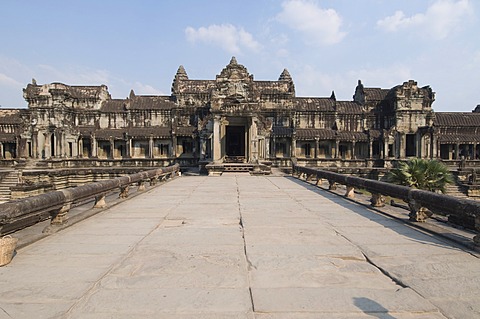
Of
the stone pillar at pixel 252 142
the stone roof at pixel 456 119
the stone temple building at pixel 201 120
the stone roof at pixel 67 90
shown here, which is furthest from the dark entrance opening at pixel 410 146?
the stone roof at pixel 67 90

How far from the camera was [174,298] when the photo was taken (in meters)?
2.94

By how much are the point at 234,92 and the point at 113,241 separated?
1982 centimetres

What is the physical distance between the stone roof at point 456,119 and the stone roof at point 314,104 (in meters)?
12.2

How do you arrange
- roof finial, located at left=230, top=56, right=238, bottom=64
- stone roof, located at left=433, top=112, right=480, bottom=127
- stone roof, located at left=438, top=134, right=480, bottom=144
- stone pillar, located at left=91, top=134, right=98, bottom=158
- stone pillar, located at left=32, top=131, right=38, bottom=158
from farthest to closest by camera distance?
stone roof, located at left=433, top=112, right=480, bottom=127
stone roof, located at left=438, top=134, right=480, bottom=144
stone pillar, located at left=91, top=134, right=98, bottom=158
stone pillar, located at left=32, top=131, right=38, bottom=158
roof finial, located at left=230, top=56, right=238, bottom=64

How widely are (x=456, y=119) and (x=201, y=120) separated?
3064 centimetres

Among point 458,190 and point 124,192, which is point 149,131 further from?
point 458,190

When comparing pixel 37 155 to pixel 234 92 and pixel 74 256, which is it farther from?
pixel 74 256

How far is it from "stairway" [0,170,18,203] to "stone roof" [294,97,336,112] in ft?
92.2

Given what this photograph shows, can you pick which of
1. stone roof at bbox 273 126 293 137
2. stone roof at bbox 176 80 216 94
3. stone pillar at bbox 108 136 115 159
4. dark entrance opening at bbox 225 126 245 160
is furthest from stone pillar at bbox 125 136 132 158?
stone roof at bbox 273 126 293 137

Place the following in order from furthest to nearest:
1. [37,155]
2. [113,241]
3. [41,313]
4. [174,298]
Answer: [37,155] → [113,241] → [174,298] → [41,313]

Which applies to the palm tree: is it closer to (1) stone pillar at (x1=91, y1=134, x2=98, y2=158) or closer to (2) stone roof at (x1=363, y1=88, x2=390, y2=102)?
(2) stone roof at (x1=363, y1=88, x2=390, y2=102)

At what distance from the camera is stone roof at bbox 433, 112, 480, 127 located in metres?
34.9

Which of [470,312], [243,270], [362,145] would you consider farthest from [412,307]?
[362,145]

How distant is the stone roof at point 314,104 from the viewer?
3509 centimetres
